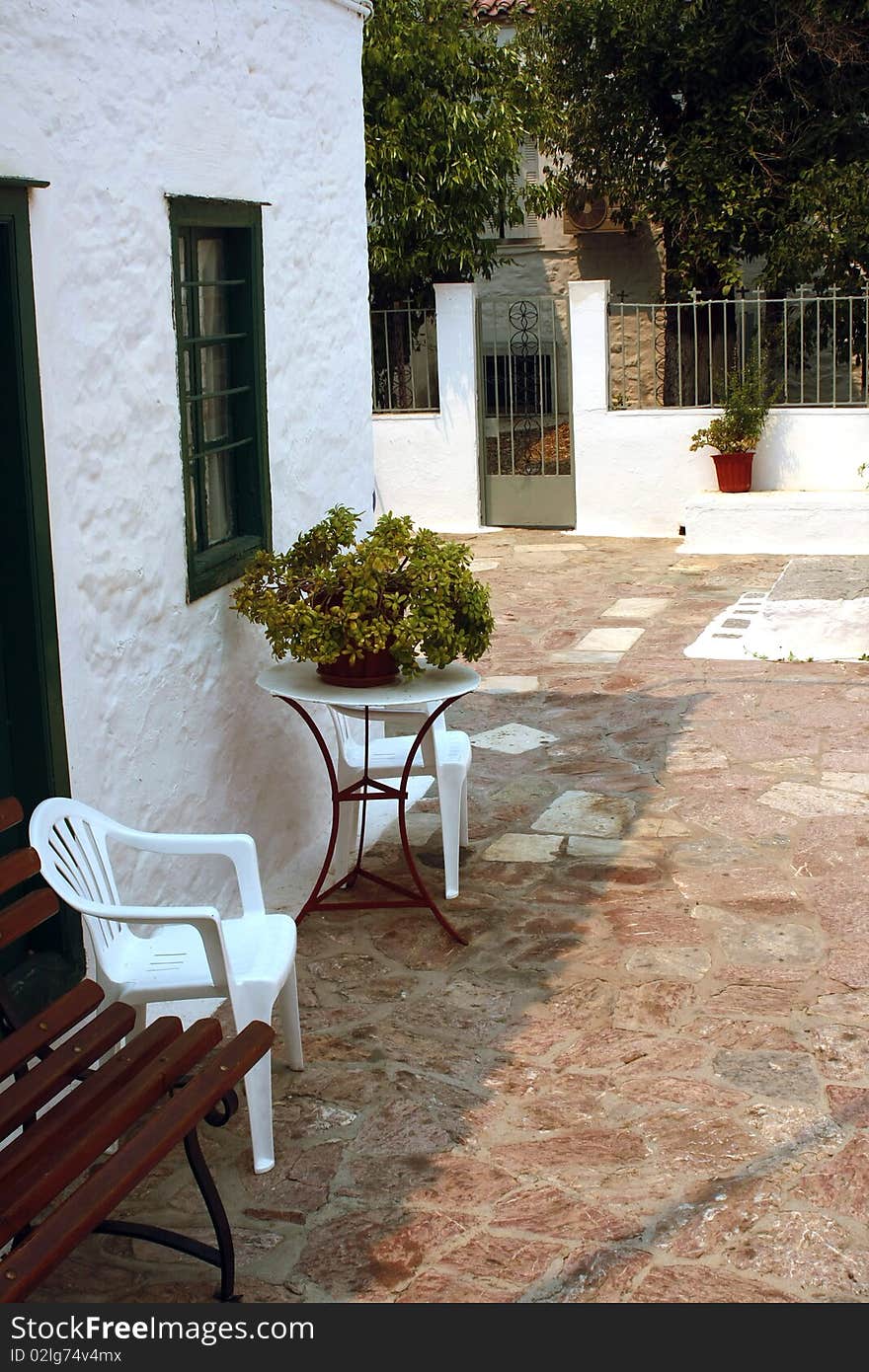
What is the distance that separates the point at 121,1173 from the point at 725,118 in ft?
42.6

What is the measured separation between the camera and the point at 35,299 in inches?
155

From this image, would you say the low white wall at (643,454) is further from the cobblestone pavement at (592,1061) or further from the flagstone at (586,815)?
the flagstone at (586,815)

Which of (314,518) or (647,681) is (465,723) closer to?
(647,681)

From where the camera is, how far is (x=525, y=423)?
13898 mm

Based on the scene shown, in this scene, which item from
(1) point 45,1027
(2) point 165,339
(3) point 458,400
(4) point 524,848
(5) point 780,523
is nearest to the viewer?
(1) point 45,1027

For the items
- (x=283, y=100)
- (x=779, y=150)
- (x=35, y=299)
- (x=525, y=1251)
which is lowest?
(x=525, y=1251)

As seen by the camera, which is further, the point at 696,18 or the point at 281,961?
the point at 696,18

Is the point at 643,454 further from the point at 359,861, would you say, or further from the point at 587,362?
the point at 359,861

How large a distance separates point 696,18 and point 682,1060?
11.7m

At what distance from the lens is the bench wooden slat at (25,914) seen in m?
3.41

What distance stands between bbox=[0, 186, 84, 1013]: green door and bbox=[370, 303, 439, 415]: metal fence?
34.1 ft

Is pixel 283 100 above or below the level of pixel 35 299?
above

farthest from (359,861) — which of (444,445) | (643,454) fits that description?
(444,445)

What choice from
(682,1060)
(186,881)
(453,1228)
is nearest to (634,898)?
(682,1060)
